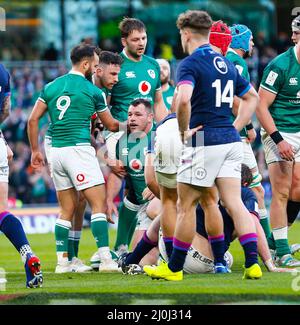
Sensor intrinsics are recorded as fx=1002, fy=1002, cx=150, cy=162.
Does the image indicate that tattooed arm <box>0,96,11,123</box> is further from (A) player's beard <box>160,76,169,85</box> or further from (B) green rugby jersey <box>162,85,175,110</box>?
(B) green rugby jersey <box>162,85,175,110</box>

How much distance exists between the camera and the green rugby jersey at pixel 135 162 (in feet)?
36.9

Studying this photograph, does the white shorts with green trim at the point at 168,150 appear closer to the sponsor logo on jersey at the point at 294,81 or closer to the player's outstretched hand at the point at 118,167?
the player's outstretched hand at the point at 118,167

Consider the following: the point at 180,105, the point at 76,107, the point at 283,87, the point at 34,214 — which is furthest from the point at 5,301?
the point at 34,214

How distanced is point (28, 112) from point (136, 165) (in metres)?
11.9

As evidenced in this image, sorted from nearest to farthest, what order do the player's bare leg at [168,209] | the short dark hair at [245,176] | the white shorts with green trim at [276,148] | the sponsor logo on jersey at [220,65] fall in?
the sponsor logo on jersey at [220,65], the player's bare leg at [168,209], the short dark hair at [245,176], the white shorts with green trim at [276,148]

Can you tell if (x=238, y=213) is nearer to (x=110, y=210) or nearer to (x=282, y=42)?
(x=110, y=210)

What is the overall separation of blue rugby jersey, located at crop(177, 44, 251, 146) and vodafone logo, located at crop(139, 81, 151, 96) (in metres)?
2.94

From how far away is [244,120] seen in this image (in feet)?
29.7

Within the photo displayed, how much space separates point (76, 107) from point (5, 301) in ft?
9.24

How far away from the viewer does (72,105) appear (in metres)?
10.5

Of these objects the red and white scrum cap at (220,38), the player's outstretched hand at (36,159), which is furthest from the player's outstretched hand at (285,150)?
the player's outstretched hand at (36,159)

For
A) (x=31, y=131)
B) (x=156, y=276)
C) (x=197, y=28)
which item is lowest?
(x=156, y=276)

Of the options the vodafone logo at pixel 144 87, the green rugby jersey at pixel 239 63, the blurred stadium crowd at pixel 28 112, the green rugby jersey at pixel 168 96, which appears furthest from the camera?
the blurred stadium crowd at pixel 28 112

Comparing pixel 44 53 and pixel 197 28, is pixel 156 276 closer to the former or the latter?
pixel 197 28
